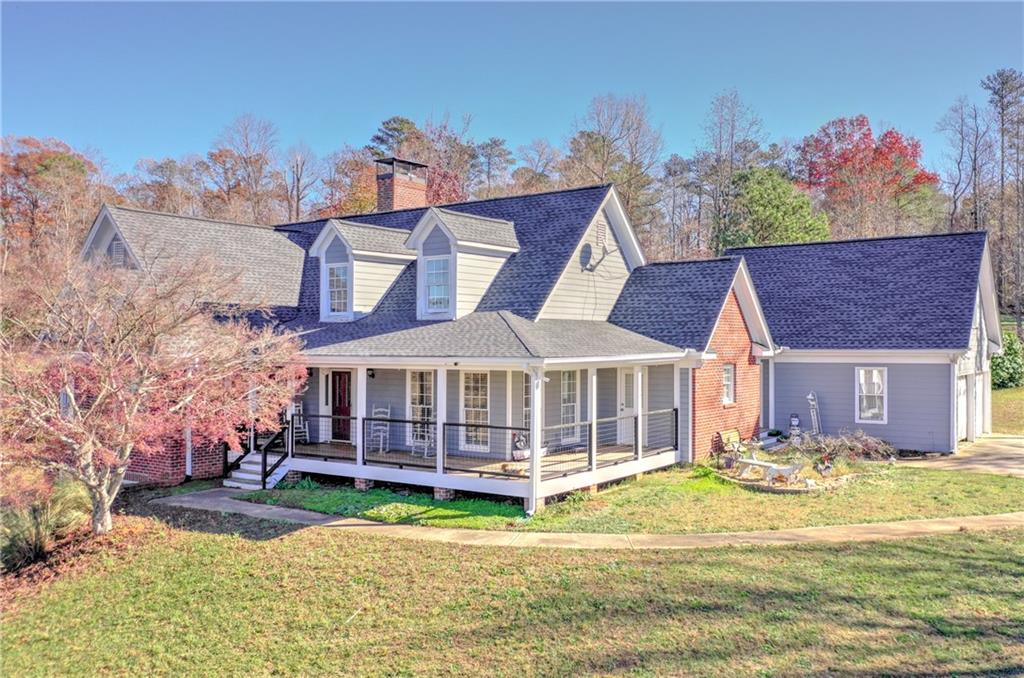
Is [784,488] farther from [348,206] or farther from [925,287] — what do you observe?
[348,206]

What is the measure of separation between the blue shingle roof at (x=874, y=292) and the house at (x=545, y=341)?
7 cm

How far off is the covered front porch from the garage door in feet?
28.6

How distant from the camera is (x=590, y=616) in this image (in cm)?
813

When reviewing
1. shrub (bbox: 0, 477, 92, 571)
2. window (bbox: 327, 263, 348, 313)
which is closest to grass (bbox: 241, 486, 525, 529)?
shrub (bbox: 0, 477, 92, 571)

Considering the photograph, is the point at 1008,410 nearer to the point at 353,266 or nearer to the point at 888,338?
the point at 888,338

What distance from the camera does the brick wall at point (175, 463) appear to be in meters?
16.1

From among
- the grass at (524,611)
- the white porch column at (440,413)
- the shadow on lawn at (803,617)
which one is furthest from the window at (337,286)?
the shadow on lawn at (803,617)

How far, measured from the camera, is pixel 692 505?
12.9 m

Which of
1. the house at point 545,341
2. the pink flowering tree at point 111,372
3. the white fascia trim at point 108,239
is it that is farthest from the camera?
the white fascia trim at point 108,239

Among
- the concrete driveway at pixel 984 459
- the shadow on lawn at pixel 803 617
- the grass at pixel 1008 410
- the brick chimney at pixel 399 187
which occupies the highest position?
the brick chimney at pixel 399 187

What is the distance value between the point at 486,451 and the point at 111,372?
7.54m

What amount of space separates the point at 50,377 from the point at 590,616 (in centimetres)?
940

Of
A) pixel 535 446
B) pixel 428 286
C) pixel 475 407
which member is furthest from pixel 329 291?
pixel 535 446

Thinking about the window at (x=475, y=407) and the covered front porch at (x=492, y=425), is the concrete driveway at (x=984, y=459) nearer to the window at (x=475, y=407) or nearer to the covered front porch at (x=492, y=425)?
the covered front porch at (x=492, y=425)
